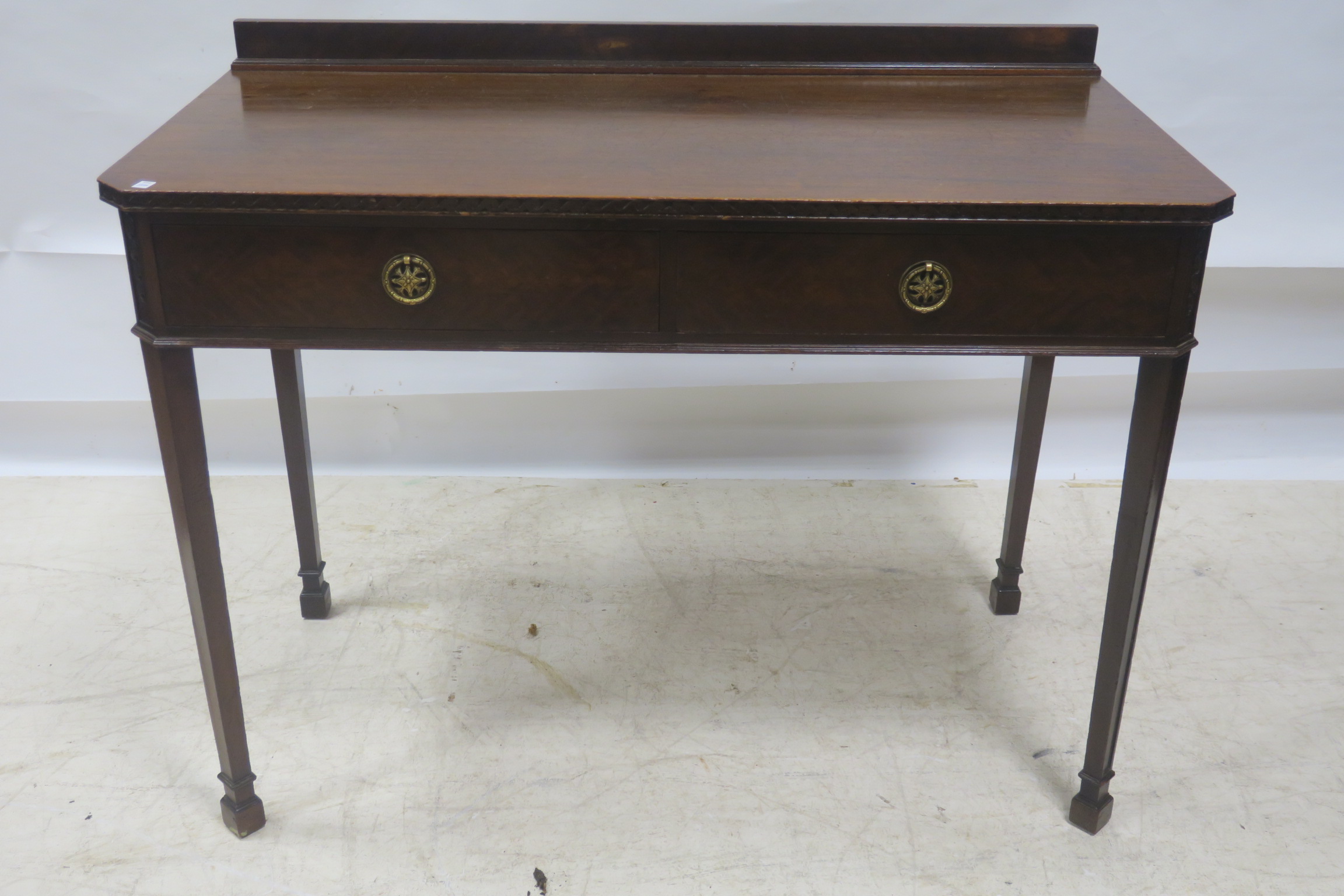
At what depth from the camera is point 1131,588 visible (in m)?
1.71

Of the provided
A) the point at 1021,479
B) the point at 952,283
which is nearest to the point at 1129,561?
the point at 952,283

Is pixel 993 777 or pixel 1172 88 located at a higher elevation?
pixel 1172 88

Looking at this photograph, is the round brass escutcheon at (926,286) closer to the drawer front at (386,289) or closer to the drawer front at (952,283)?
the drawer front at (952,283)

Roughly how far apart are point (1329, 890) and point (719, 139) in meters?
1.38

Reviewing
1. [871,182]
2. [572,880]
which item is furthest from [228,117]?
[572,880]

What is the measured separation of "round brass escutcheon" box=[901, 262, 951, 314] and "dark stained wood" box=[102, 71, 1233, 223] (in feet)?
0.25

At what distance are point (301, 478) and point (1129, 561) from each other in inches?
56.8

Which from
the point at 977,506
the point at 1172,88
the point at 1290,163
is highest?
the point at 1172,88

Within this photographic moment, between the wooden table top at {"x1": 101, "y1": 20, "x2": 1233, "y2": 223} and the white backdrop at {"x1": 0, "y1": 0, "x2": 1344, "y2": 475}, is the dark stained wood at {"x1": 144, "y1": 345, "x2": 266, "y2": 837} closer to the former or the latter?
the wooden table top at {"x1": 101, "y1": 20, "x2": 1233, "y2": 223}

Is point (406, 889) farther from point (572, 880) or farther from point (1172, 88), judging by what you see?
point (1172, 88)

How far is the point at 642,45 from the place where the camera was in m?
2.01

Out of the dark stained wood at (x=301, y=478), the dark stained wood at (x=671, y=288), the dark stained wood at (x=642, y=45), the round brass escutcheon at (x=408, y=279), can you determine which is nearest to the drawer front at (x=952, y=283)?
the dark stained wood at (x=671, y=288)

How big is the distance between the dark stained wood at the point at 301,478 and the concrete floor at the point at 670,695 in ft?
0.20

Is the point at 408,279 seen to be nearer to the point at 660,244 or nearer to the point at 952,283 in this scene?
the point at 660,244
